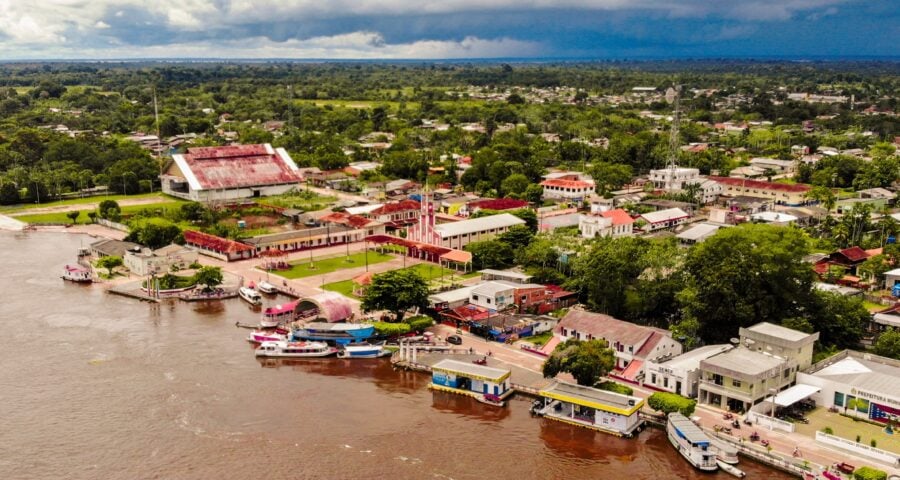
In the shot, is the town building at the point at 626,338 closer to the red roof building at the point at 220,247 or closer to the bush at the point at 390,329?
the bush at the point at 390,329

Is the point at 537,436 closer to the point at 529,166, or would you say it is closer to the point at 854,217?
the point at 854,217

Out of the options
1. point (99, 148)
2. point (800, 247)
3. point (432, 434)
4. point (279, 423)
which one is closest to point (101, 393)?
point (279, 423)

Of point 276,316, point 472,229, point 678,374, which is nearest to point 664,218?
Answer: point 472,229

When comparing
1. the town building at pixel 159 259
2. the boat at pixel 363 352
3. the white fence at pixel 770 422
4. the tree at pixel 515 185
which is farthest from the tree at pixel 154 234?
the white fence at pixel 770 422

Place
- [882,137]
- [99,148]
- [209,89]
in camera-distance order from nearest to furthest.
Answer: [99,148] → [882,137] → [209,89]

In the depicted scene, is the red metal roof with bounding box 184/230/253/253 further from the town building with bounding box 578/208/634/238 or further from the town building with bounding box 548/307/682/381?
the town building with bounding box 548/307/682/381
